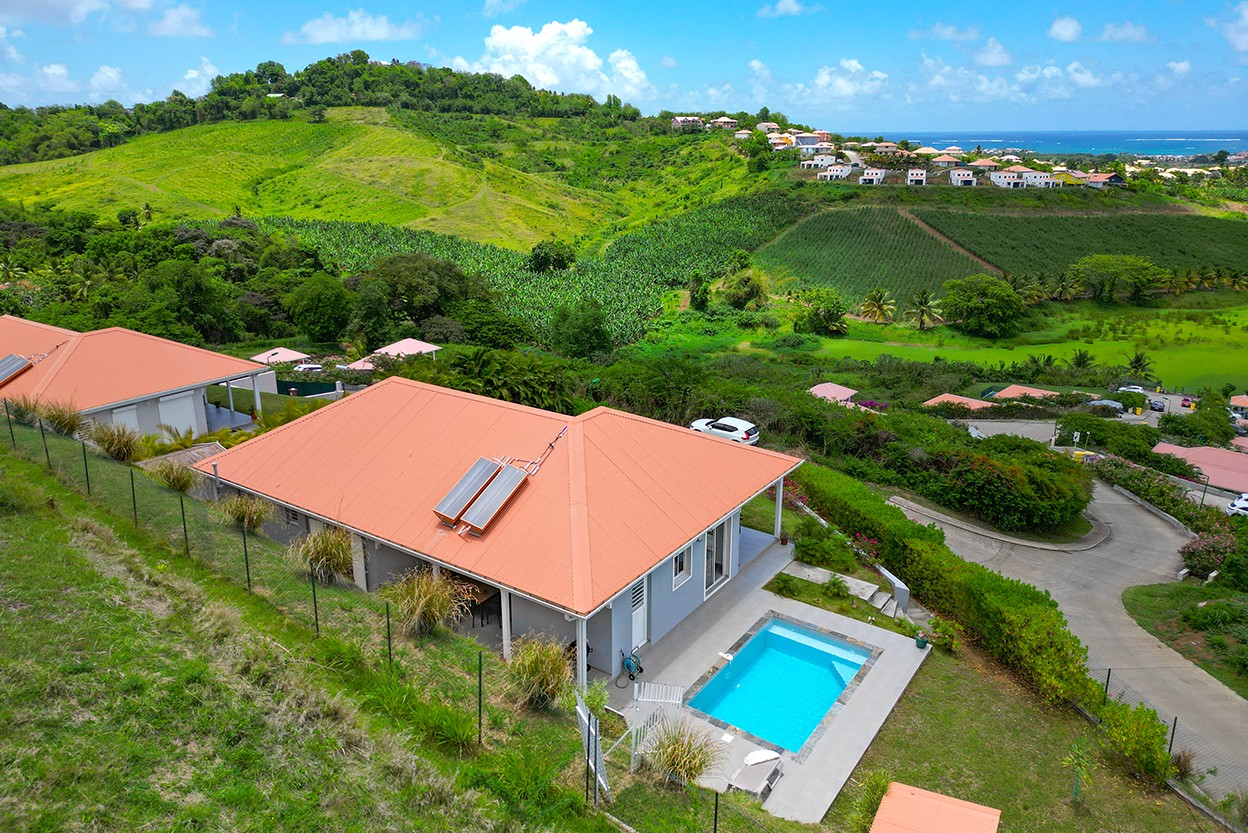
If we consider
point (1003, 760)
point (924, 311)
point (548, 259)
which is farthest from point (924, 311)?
point (1003, 760)

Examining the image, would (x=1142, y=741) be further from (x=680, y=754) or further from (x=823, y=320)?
(x=823, y=320)

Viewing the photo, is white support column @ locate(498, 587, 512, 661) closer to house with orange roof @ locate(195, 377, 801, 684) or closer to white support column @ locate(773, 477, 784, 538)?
house with orange roof @ locate(195, 377, 801, 684)

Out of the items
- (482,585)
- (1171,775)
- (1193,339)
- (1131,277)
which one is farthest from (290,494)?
(1131,277)

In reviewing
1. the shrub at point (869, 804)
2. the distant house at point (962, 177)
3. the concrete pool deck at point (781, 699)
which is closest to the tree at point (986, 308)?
the distant house at point (962, 177)

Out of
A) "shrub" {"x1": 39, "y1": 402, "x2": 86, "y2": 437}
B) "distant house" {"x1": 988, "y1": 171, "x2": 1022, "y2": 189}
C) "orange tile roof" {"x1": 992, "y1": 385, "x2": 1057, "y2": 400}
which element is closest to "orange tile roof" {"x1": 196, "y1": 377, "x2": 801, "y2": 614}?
"shrub" {"x1": 39, "y1": 402, "x2": 86, "y2": 437}

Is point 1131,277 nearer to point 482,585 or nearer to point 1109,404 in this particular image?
point 1109,404
